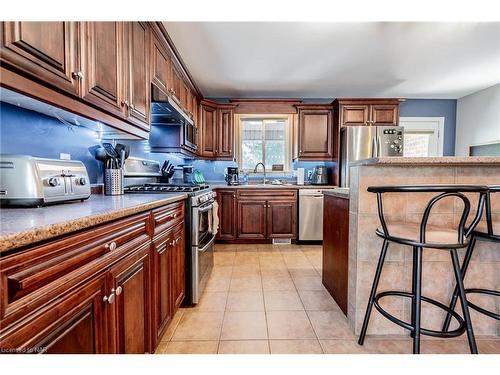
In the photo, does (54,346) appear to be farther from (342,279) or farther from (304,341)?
(342,279)

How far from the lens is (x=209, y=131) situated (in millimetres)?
4129

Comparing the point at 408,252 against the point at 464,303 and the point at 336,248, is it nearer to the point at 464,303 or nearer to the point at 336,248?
the point at 464,303

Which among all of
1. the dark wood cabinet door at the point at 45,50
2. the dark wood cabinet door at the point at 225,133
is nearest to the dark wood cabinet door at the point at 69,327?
the dark wood cabinet door at the point at 45,50

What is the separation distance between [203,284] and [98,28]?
1.95 meters

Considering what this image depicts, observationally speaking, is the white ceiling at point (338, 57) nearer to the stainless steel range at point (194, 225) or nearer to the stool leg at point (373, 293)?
the stainless steel range at point (194, 225)

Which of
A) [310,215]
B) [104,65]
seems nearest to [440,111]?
[310,215]

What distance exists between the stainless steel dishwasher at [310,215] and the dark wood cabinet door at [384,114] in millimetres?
1454

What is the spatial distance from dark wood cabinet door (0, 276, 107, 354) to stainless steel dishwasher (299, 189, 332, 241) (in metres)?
3.21

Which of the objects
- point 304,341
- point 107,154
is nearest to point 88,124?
point 107,154

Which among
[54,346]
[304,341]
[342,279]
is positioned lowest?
[304,341]

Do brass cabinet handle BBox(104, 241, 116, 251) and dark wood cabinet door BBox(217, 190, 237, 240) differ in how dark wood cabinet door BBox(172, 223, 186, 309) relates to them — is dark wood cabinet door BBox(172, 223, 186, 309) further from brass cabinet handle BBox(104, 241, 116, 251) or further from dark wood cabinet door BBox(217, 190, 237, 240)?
dark wood cabinet door BBox(217, 190, 237, 240)

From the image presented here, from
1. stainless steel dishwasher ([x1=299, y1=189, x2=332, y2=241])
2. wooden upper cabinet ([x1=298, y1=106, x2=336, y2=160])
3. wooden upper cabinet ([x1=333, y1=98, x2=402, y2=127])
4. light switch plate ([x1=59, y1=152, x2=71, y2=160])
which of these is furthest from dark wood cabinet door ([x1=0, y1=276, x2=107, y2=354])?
wooden upper cabinet ([x1=333, y1=98, x2=402, y2=127])

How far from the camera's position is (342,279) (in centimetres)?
191

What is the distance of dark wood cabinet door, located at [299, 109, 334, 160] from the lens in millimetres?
4152
